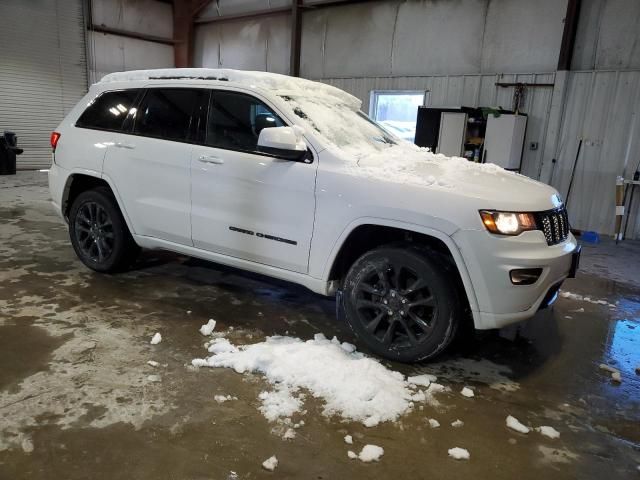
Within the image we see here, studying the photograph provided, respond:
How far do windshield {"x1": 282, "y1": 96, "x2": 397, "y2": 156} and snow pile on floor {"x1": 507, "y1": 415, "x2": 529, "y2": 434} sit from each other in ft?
6.43

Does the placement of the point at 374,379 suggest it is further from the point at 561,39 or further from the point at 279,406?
the point at 561,39

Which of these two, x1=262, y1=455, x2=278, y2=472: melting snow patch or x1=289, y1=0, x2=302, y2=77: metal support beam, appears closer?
x1=262, y1=455, x2=278, y2=472: melting snow patch

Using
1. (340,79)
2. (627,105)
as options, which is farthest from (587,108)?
(340,79)

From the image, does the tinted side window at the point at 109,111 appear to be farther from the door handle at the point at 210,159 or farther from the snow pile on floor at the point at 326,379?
the snow pile on floor at the point at 326,379

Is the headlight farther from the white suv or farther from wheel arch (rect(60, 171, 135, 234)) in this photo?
wheel arch (rect(60, 171, 135, 234))

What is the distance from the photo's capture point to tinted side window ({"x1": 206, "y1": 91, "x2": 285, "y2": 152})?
361cm

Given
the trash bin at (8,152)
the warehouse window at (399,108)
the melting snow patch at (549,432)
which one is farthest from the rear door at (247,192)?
the trash bin at (8,152)

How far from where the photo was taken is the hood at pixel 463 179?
9.45 feet

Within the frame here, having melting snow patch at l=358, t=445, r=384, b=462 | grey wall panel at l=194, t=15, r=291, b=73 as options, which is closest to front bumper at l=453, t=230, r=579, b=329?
melting snow patch at l=358, t=445, r=384, b=462

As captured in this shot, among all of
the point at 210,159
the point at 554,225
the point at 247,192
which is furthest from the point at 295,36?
the point at 554,225

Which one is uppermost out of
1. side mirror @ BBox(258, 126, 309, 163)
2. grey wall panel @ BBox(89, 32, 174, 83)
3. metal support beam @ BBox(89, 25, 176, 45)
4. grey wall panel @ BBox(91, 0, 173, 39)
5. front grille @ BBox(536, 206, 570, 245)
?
grey wall panel @ BBox(91, 0, 173, 39)

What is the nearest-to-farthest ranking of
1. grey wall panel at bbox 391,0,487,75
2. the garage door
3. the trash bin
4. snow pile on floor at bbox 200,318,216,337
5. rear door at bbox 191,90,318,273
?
rear door at bbox 191,90,318,273
snow pile on floor at bbox 200,318,216,337
grey wall panel at bbox 391,0,487,75
the trash bin
the garage door

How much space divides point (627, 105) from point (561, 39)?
1.74m

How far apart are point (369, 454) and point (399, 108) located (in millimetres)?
10417
